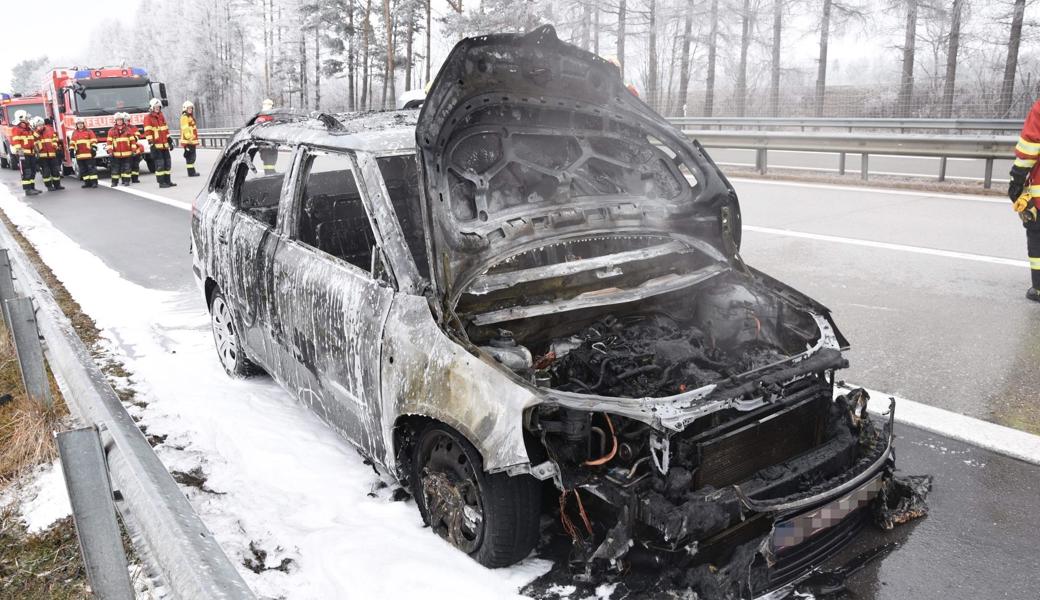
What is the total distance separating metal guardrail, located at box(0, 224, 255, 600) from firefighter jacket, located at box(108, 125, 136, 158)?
18.7 meters

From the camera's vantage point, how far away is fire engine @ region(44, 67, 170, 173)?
2077cm

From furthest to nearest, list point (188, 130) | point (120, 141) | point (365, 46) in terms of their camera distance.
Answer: point (365, 46), point (188, 130), point (120, 141)

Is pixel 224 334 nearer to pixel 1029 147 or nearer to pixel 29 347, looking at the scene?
pixel 29 347

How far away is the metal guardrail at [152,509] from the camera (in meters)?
1.41

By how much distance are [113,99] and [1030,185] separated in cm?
2176

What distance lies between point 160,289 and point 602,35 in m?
33.8

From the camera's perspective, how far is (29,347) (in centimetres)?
429

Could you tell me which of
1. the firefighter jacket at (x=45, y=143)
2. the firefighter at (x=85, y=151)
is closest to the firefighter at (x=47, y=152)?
the firefighter jacket at (x=45, y=143)

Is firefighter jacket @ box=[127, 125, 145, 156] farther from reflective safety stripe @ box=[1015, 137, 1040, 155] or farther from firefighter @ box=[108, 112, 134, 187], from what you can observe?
reflective safety stripe @ box=[1015, 137, 1040, 155]

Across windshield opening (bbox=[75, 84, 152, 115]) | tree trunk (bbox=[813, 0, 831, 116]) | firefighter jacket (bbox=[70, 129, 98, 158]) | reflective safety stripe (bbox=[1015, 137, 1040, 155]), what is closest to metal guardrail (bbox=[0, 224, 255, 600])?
reflective safety stripe (bbox=[1015, 137, 1040, 155])

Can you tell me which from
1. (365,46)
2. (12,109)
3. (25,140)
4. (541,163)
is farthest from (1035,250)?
(365,46)

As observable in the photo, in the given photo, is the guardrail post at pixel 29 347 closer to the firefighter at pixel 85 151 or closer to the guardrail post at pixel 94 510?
the guardrail post at pixel 94 510

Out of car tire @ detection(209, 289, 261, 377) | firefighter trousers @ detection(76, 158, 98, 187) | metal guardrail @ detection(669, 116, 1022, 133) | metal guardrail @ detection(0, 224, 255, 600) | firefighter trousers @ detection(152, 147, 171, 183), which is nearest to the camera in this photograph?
metal guardrail @ detection(0, 224, 255, 600)

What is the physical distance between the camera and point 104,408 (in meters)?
2.12
